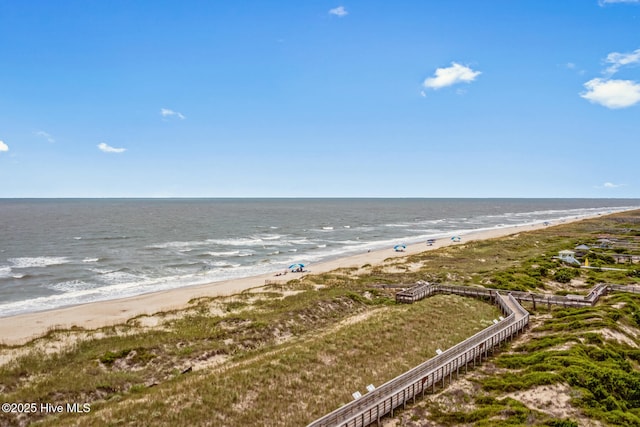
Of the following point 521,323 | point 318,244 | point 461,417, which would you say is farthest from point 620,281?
point 318,244

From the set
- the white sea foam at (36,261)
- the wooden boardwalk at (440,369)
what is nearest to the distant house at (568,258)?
the wooden boardwalk at (440,369)

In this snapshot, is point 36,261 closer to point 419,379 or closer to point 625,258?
point 419,379

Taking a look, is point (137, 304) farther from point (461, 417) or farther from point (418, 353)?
Result: point (461, 417)

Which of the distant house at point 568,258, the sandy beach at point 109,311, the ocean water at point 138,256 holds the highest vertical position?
the distant house at point 568,258

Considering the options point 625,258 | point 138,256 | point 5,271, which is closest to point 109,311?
point 5,271

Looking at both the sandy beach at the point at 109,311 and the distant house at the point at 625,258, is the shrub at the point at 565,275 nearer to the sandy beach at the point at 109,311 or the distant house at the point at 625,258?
the distant house at the point at 625,258

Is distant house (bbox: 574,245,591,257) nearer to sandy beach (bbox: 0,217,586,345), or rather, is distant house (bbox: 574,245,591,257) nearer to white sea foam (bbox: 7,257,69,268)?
sandy beach (bbox: 0,217,586,345)

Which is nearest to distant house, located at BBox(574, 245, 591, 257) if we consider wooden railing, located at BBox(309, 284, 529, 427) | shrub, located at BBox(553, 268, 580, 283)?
shrub, located at BBox(553, 268, 580, 283)
